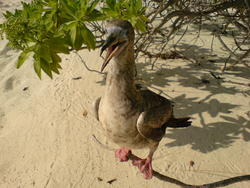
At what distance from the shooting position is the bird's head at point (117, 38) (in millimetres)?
2021

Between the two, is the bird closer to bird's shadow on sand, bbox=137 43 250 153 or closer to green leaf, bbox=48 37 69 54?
green leaf, bbox=48 37 69 54

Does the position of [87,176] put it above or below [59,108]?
below

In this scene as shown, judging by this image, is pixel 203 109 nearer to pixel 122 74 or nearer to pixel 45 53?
pixel 122 74

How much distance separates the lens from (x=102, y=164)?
4145 millimetres

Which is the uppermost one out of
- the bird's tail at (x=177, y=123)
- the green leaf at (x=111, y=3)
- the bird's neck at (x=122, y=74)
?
the green leaf at (x=111, y=3)

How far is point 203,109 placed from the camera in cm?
480

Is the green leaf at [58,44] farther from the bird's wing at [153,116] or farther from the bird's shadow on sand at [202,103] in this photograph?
the bird's shadow on sand at [202,103]

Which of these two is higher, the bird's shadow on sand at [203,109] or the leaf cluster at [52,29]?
the leaf cluster at [52,29]

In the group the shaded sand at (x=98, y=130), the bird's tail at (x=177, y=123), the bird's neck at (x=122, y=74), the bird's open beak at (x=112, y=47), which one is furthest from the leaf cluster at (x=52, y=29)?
the shaded sand at (x=98, y=130)

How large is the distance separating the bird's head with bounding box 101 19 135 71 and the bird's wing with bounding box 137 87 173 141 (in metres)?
0.71

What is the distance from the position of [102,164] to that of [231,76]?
10.2ft

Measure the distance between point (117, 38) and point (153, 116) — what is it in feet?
3.12

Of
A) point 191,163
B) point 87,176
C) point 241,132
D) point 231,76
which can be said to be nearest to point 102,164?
point 87,176

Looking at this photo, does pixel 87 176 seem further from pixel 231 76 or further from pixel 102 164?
pixel 231 76
